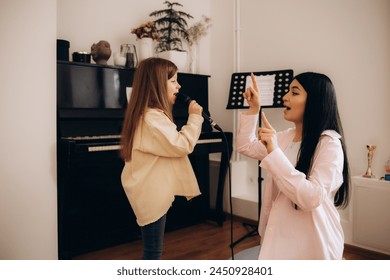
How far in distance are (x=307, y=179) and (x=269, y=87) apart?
1745 millimetres

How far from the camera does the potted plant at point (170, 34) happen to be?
3289 mm

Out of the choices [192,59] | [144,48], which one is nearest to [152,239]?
[144,48]

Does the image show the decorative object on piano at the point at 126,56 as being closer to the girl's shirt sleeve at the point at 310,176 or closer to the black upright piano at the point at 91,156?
the black upright piano at the point at 91,156

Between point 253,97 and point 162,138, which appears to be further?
point 162,138

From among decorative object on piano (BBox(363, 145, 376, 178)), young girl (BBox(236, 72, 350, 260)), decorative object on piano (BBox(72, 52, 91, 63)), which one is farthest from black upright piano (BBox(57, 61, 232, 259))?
young girl (BBox(236, 72, 350, 260))

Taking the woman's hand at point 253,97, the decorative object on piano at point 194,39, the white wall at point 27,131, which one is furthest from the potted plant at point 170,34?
the woman's hand at point 253,97

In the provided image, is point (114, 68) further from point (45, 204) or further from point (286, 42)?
point (286, 42)

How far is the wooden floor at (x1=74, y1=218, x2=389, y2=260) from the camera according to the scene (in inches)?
103

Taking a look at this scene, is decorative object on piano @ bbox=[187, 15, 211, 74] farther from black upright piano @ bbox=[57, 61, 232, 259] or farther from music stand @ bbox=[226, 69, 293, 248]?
black upright piano @ bbox=[57, 61, 232, 259]

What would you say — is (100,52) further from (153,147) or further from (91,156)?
(153,147)

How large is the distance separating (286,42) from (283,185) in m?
2.40

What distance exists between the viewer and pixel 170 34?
3.40 m

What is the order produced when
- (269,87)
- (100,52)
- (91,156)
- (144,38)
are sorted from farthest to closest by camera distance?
(144,38)
(269,87)
(100,52)
(91,156)

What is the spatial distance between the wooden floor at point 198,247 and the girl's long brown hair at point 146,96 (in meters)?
1.26
